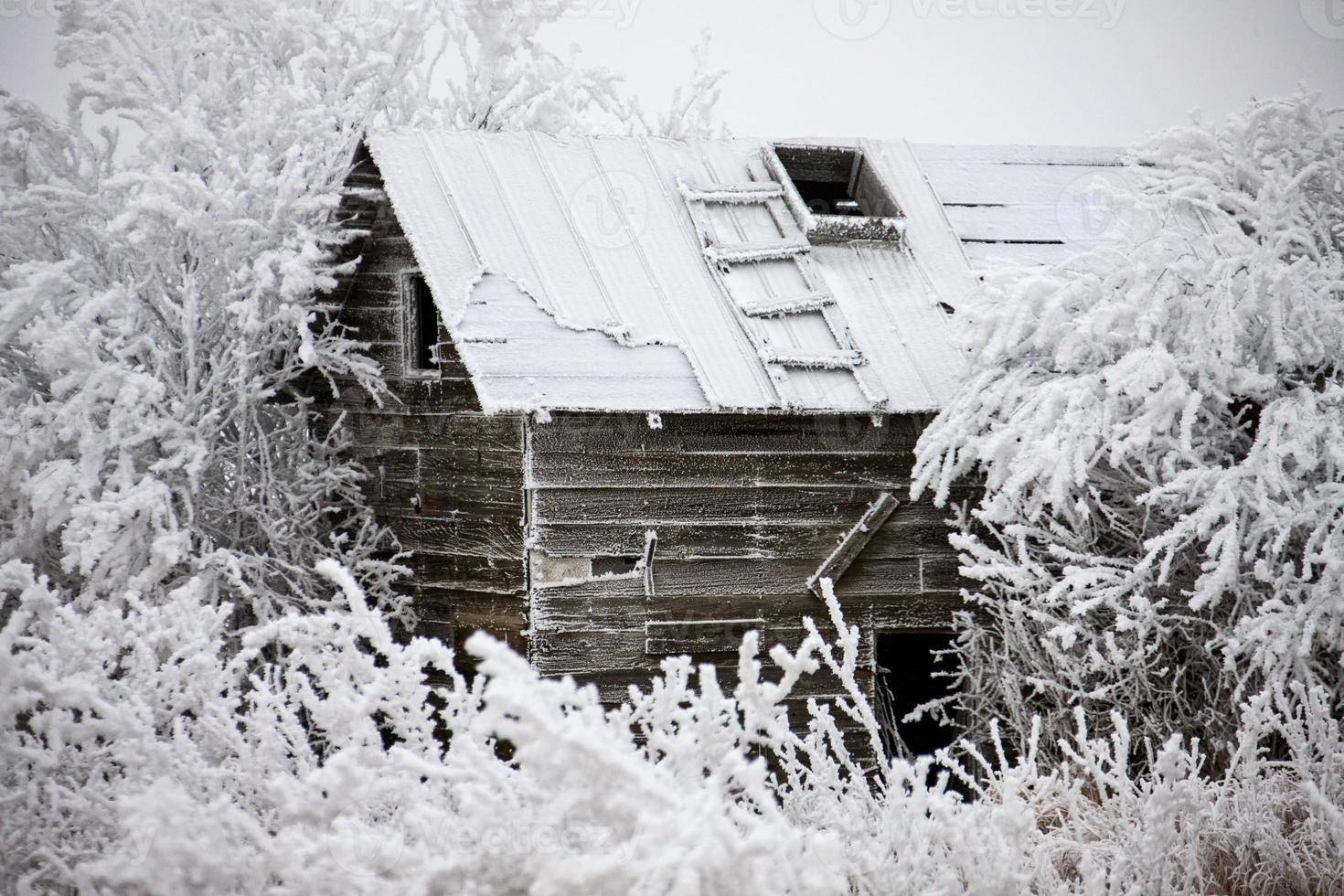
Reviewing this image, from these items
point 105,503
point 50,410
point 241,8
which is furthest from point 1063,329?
point 241,8

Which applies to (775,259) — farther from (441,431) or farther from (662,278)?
(441,431)

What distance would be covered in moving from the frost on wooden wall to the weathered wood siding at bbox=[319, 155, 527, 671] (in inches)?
18.5

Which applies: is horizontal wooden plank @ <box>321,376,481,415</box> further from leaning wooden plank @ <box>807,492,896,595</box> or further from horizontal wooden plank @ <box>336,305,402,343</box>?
leaning wooden plank @ <box>807,492,896,595</box>

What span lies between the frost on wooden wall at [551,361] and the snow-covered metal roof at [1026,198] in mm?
2981

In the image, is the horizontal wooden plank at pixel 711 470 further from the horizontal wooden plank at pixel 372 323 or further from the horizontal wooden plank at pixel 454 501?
the horizontal wooden plank at pixel 372 323

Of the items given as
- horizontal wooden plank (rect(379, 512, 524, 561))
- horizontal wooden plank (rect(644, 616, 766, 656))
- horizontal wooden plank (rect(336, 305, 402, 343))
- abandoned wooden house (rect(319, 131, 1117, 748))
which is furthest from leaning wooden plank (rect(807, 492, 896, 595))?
horizontal wooden plank (rect(336, 305, 402, 343))

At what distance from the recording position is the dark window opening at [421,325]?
947 cm

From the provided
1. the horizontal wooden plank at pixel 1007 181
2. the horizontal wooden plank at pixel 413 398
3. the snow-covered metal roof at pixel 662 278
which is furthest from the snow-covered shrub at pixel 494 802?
the horizontal wooden plank at pixel 1007 181

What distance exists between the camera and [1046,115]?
27.4 metres

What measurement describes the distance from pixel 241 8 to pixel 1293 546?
32.3ft

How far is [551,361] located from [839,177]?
4015mm

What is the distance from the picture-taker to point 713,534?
830 centimetres

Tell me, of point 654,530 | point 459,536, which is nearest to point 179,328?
point 459,536

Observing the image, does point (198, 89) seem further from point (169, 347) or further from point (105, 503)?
point (105, 503)
